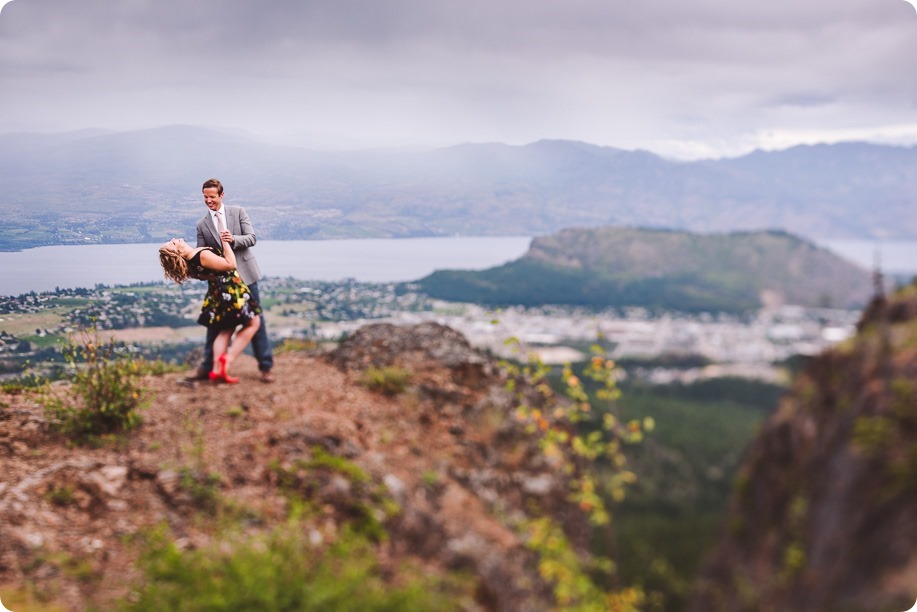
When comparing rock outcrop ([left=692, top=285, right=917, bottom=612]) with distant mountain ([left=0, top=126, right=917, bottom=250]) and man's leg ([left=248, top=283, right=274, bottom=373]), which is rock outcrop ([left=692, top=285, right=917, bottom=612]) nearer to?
distant mountain ([left=0, top=126, right=917, bottom=250])

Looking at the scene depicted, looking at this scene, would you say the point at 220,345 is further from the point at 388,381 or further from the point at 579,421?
the point at 579,421

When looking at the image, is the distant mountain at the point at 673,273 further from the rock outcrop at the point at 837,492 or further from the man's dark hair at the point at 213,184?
the man's dark hair at the point at 213,184

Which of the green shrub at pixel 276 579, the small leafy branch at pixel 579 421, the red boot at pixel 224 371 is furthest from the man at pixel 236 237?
the small leafy branch at pixel 579 421

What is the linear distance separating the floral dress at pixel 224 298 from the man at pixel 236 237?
0.54ft

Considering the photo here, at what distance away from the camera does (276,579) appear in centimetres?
514

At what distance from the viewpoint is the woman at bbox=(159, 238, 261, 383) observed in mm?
8312

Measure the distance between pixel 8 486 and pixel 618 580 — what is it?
6520mm

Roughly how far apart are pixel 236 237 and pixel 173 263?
2.85 feet

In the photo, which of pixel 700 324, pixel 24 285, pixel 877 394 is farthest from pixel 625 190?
pixel 24 285

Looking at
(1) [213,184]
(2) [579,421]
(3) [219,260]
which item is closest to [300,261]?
(3) [219,260]

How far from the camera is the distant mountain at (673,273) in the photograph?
20.5 ft

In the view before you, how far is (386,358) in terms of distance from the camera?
9445 mm

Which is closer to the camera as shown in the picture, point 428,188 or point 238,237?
point 238,237

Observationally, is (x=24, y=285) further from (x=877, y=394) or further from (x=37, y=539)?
(x=877, y=394)
